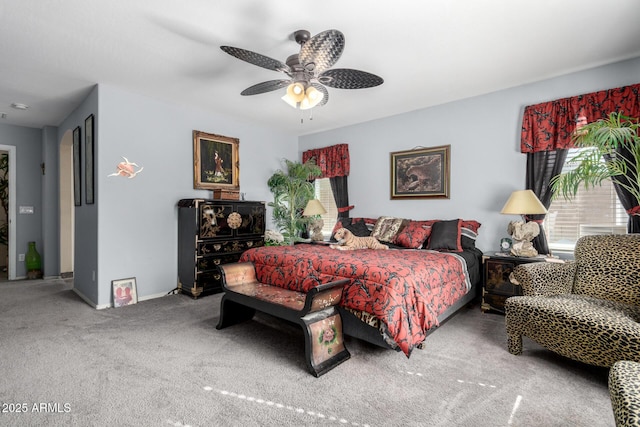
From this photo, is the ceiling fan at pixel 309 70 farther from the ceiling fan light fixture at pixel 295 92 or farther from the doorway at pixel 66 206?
the doorway at pixel 66 206

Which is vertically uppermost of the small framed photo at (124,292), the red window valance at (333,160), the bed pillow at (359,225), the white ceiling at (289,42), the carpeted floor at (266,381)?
the white ceiling at (289,42)

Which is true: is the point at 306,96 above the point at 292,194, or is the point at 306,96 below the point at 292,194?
above

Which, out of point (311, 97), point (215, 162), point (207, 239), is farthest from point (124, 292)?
point (311, 97)

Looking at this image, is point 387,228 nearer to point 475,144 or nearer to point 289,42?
point 475,144

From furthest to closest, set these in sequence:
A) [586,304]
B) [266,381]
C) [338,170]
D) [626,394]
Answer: [338,170] < [586,304] < [266,381] < [626,394]

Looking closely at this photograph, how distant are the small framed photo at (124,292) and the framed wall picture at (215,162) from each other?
1494 mm

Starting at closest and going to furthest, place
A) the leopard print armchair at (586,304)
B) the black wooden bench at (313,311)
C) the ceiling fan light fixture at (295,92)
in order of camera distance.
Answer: the leopard print armchair at (586,304), the black wooden bench at (313,311), the ceiling fan light fixture at (295,92)

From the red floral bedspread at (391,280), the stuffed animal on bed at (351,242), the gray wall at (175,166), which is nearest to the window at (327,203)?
the gray wall at (175,166)

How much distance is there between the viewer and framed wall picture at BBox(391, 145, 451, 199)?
421 centimetres

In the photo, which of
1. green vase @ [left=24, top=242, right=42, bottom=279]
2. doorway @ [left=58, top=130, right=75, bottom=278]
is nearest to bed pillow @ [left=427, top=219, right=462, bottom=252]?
doorway @ [left=58, top=130, right=75, bottom=278]

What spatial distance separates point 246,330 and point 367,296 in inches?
51.5

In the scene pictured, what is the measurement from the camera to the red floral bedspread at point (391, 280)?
7.13ft

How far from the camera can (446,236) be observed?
3.64 metres

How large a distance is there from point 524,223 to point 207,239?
3.72 metres
